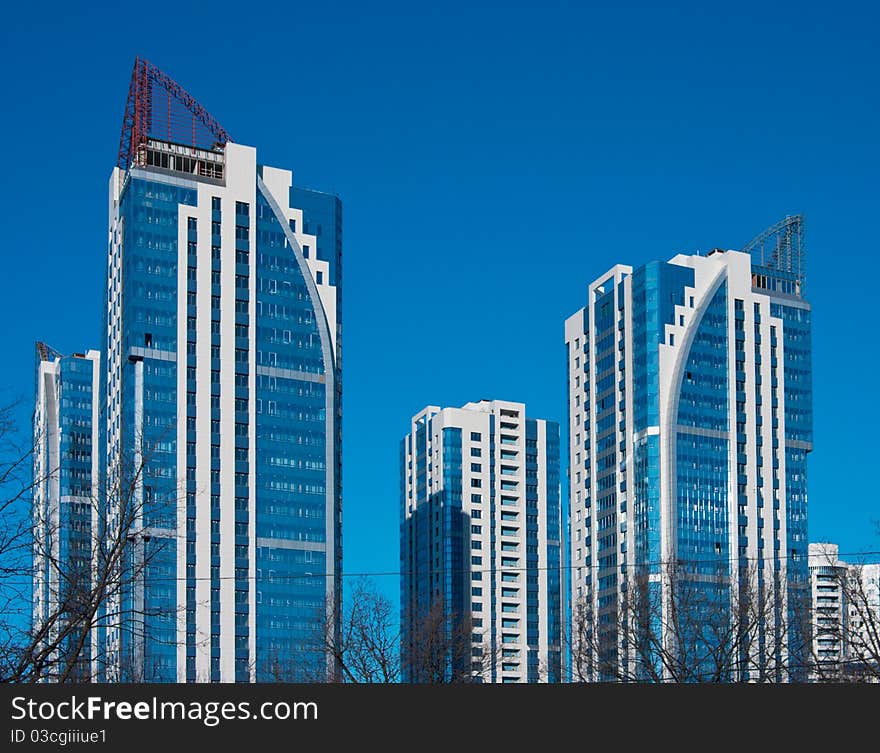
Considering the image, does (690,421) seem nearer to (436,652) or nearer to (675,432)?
(675,432)

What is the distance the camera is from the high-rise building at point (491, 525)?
182 metres

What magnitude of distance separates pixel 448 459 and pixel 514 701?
167m

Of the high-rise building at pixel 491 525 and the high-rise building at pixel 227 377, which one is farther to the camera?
the high-rise building at pixel 491 525

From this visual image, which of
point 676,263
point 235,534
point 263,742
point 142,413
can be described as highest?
point 676,263

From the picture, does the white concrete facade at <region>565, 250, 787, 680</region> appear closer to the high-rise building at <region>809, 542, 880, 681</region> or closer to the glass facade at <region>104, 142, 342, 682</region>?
the glass facade at <region>104, 142, 342, 682</region>

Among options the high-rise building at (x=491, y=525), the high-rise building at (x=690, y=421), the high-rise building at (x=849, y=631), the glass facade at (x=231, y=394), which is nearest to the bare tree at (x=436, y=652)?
the high-rise building at (x=849, y=631)

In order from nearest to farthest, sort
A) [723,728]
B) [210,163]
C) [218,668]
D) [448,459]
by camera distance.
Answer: [723,728]
[218,668]
[210,163]
[448,459]

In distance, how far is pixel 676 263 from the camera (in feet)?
511

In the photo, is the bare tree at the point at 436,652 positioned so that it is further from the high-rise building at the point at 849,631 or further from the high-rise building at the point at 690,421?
the high-rise building at the point at 690,421

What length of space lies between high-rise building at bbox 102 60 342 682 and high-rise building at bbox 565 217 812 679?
31.3m

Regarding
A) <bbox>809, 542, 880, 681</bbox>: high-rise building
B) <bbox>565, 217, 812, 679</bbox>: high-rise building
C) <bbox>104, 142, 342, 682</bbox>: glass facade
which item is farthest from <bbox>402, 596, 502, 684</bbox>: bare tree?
<bbox>565, 217, 812, 679</bbox>: high-rise building

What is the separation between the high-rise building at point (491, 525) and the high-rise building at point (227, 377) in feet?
168

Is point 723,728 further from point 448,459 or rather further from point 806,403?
point 448,459

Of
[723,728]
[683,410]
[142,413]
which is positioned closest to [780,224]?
[683,410]
